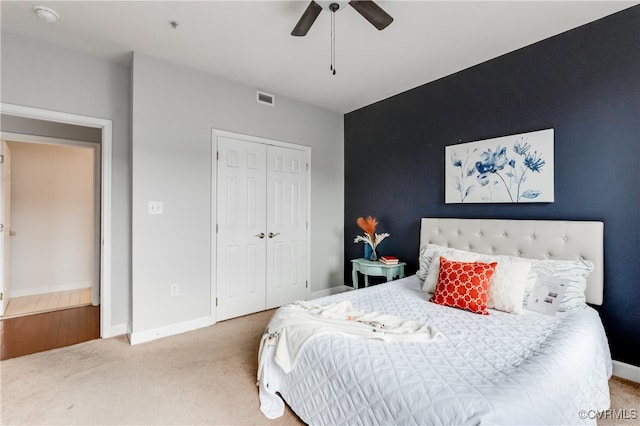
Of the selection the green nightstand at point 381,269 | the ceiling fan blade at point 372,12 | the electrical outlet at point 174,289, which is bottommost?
the electrical outlet at point 174,289

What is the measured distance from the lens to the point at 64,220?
4.39 metres

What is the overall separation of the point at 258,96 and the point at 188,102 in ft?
2.68

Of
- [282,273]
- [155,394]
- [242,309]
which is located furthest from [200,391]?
[282,273]

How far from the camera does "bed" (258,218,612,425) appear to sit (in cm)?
113

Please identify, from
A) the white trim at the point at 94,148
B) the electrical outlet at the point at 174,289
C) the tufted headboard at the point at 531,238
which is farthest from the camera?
the white trim at the point at 94,148

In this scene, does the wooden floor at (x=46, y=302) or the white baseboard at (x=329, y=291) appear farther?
the white baseboard at (x=329, y=291)

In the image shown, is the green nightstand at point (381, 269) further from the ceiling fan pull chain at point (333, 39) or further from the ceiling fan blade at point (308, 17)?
the ceiling fan blade at point (308, 17)

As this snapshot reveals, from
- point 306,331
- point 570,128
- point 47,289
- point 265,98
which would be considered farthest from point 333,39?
point 47,289

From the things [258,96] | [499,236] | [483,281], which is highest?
[258,96]

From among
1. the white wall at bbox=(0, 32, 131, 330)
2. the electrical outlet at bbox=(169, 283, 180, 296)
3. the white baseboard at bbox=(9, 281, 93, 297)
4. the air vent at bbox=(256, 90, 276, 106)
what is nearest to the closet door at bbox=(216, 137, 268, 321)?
A: the electrical outlet at bbox=(169, 283, 180, 296)

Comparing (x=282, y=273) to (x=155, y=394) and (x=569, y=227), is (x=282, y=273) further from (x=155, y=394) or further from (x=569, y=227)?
(x=569, y=227)

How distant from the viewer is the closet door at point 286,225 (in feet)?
11.9

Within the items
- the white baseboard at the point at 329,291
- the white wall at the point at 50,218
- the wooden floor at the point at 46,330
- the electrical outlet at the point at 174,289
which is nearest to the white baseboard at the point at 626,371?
the white baseboard at the point at 329,291

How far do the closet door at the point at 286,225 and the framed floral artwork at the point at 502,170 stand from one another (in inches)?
69.6
